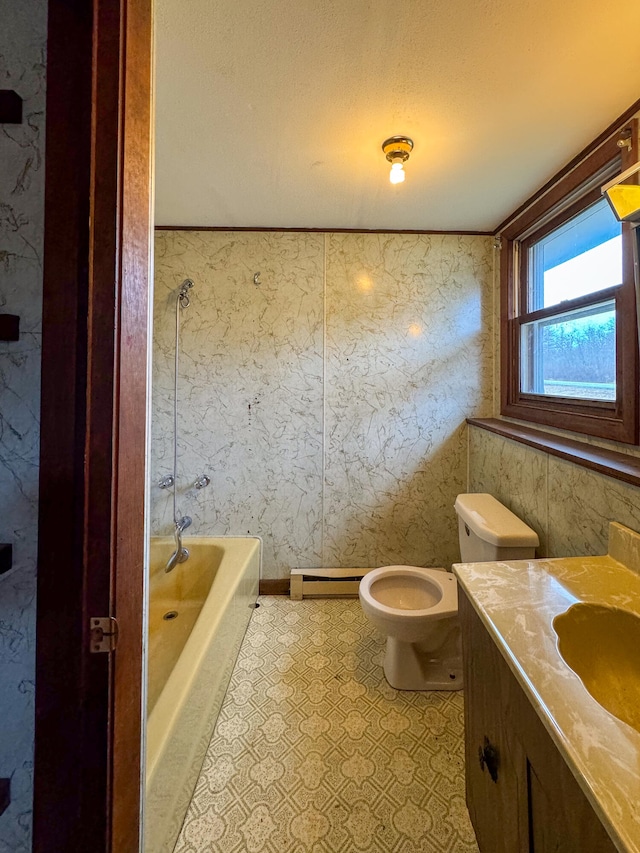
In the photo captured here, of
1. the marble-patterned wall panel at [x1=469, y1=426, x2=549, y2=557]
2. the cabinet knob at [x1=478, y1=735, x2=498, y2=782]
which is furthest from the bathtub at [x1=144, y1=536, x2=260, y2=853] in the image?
the marble-patterned wall panel at [x1=469, y1=426, x2=549, y2=557]

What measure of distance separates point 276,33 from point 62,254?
3.24 feet

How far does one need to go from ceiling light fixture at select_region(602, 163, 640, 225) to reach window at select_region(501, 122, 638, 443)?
6 centimetres

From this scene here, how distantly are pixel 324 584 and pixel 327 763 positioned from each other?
972 millimetres

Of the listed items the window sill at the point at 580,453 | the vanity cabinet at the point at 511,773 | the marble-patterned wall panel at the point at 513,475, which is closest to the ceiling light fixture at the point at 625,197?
the window sill at the point at 580,453

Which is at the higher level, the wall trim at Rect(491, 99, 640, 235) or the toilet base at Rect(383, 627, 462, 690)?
the wall trim at Rect(491, 99, 640, 235)

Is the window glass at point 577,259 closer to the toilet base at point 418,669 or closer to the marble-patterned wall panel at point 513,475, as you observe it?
the marble-patterned wall panel at point 513,475

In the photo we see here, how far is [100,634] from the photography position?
1.82 ft

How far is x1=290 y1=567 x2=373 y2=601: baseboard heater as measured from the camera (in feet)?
7.23

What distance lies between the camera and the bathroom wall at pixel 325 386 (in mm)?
2180

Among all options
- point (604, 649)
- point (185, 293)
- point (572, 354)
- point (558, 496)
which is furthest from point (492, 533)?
point (185, 293)

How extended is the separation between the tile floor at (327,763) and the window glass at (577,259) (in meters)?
1.90

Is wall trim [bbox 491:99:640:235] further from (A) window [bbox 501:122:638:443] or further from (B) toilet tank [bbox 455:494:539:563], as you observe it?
(B) toilet tank [bbox 455:494:539:563]

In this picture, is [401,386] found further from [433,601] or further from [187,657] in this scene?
[187,657]

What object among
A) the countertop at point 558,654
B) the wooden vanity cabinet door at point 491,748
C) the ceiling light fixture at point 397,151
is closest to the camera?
the countertop at point 558,654
